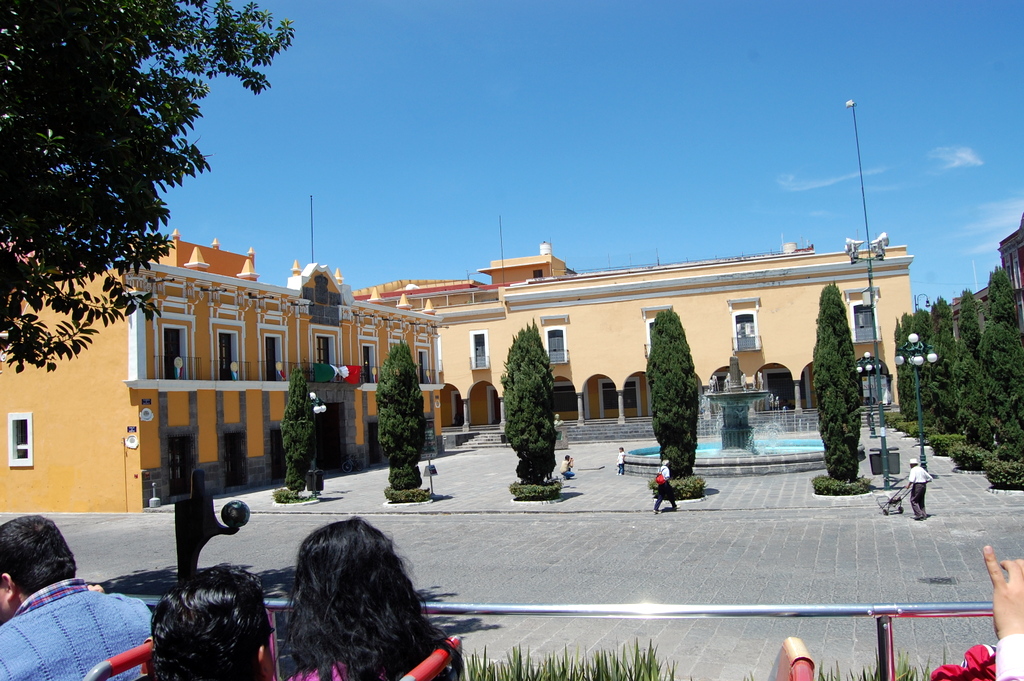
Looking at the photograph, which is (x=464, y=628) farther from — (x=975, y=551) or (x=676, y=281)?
(x=676, y=281)

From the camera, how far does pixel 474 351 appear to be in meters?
41.0

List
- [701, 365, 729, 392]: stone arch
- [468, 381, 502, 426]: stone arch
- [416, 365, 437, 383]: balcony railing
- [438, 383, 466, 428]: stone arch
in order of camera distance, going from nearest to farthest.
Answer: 1. [416, 365, 437, 383]: balcony railing
2. [701, 365, 729, 392]: stone arch
3. [438, 383, 466, 428]: stone arch
4. [468, 381, 502, 426]: stone arch

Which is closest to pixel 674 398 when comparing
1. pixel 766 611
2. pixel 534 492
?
pixel 534 492

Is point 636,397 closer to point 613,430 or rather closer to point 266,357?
point 613,430

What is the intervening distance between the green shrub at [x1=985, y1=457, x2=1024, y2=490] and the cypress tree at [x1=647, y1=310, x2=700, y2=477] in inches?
222

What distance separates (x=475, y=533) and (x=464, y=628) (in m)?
6.72

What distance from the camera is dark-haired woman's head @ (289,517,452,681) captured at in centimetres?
186

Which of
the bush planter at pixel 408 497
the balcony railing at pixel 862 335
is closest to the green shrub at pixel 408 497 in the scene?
the bush planter at pixel 408 497

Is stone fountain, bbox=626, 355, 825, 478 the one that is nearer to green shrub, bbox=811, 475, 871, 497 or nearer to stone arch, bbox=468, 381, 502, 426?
green shrub, bbox=811, 475, 871, 497

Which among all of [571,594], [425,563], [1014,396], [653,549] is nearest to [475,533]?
[425,563]

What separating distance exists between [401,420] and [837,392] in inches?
394

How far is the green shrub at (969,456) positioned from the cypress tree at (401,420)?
12957 millimetres

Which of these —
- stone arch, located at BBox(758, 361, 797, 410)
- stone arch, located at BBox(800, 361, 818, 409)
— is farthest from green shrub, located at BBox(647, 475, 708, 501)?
stone arch, located at BBox(800, 361, 818, 409)

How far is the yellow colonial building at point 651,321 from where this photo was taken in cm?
3606
